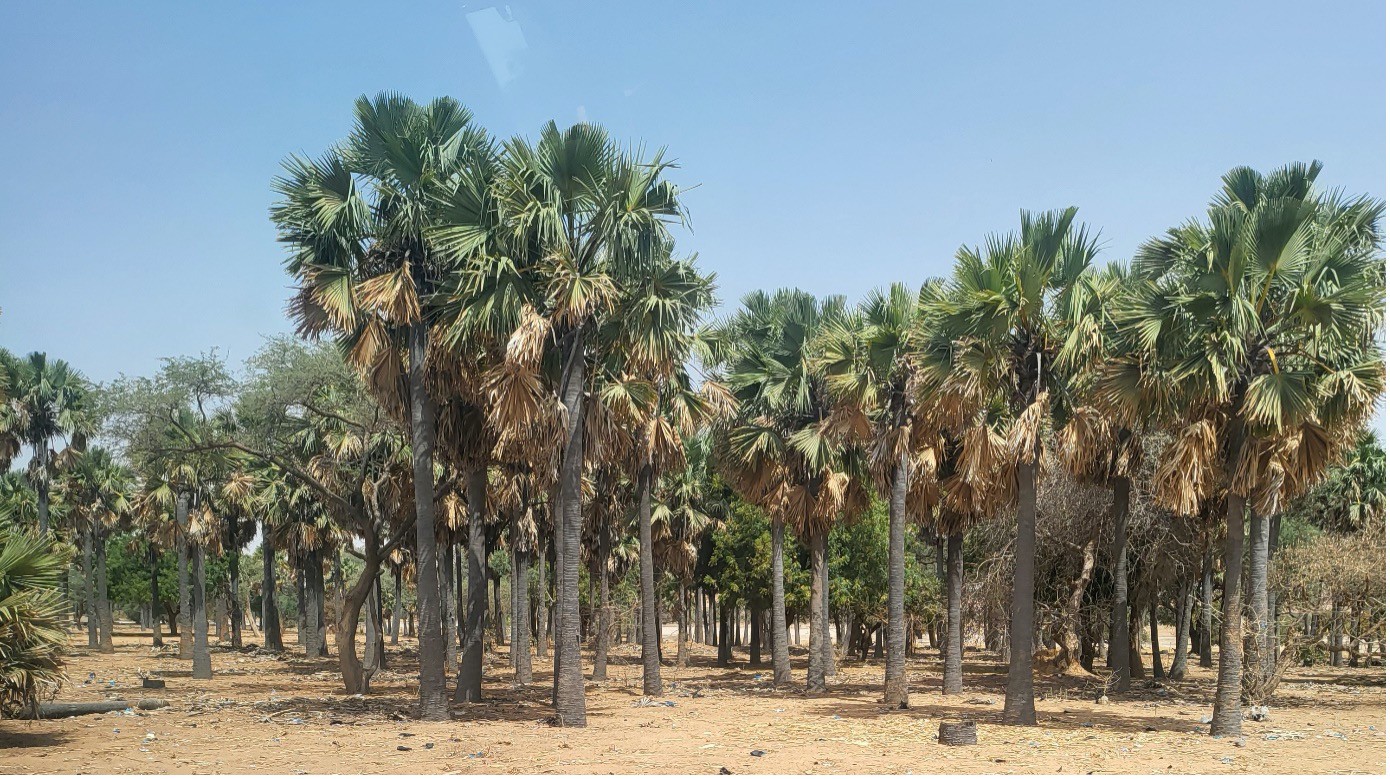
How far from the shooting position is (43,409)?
3878 cm

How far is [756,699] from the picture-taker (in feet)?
80.4

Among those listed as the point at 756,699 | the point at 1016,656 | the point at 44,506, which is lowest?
the point at 756,699

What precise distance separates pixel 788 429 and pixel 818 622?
16.5ft

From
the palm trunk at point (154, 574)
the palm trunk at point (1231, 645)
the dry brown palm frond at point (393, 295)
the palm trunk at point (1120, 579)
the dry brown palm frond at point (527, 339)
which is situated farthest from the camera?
the palm trunk at point (154, 574)

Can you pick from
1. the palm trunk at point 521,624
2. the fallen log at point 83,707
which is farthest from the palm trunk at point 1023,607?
the fallen log at point 83,707

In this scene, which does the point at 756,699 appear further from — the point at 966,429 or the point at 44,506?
the point at 44,506

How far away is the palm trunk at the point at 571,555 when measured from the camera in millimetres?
16828

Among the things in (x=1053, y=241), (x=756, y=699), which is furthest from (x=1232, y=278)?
(x=756, y=699)

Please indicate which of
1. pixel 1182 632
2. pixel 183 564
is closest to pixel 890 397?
pixel 1182 632

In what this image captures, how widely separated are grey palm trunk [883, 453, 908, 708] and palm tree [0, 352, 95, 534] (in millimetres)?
29796

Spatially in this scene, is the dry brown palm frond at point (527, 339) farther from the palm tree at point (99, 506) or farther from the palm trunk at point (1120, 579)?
the palm tree at point (99, 506)

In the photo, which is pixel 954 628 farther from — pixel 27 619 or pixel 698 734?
pixel 27 619

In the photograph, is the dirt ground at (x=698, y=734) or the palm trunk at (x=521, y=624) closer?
the dirt ground at (x=698, y=734)

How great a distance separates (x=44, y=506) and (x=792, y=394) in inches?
1065
